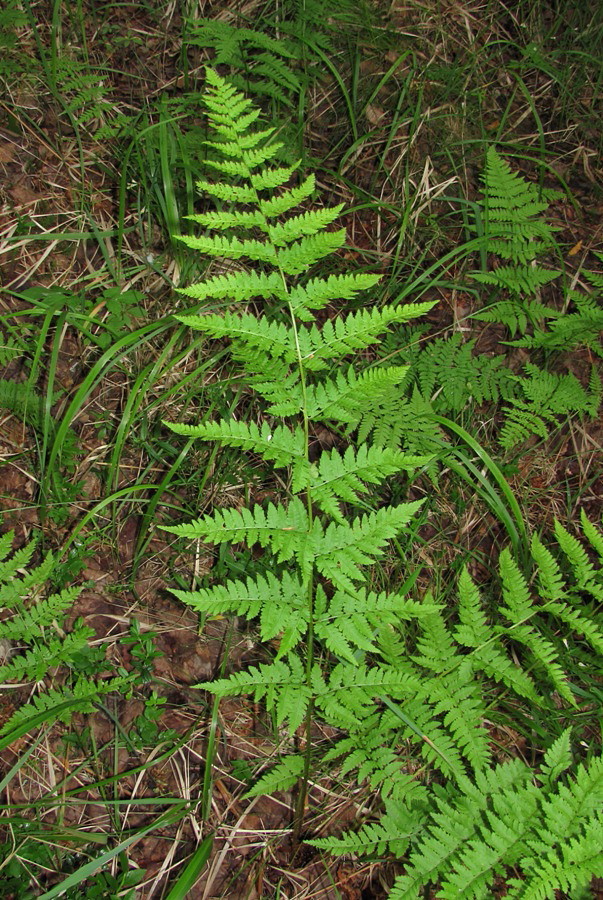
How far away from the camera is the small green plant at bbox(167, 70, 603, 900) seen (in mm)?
2229

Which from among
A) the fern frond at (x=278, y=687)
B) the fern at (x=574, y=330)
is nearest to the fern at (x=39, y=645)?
the fern frond at (x=278, y=687)

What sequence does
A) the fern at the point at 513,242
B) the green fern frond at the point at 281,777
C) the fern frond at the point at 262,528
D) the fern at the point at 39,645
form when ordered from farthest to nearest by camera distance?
the fern at the point at 513,242 → the fern at the point at 39,645 → the green fern frond at the point at 281,777 → the fern frond at the point at 262,528

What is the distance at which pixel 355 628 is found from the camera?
7.47 feet

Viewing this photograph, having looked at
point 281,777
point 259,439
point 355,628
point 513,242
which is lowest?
point 281,777

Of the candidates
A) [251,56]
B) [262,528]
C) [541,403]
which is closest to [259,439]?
[262,528]

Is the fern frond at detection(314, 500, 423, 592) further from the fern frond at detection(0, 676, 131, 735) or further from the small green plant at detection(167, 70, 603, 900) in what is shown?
the fern frond at detection(0, 676, 131, 735)

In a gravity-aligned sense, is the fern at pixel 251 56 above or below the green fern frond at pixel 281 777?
above

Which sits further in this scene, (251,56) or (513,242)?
(513,242)

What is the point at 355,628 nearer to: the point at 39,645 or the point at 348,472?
the point at 348,472

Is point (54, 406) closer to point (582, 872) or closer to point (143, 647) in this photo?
point (143, 647)

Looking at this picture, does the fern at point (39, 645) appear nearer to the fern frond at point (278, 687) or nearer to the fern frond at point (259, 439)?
the fern frond at point (278, 687)

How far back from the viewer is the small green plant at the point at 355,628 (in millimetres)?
2229

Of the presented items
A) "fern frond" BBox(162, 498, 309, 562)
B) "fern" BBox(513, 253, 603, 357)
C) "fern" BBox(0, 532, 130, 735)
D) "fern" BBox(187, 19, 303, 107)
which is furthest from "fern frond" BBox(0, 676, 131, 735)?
"fern" BBox(187, 19, 303, 107)

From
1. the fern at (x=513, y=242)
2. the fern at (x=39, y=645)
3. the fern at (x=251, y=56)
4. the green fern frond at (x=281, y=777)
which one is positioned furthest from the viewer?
the fern at (x=513, y=242)
